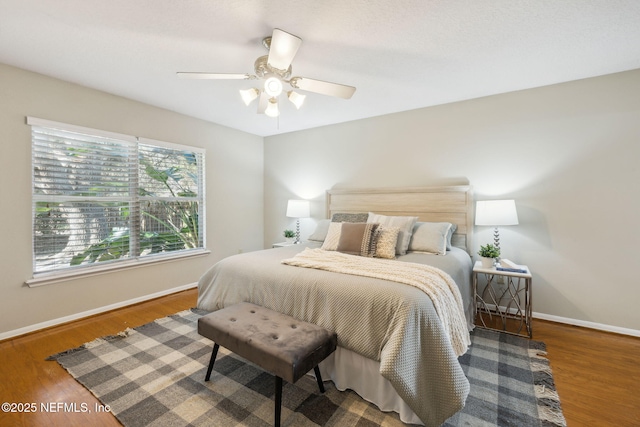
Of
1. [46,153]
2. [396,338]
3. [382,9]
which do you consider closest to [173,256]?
[46,153]

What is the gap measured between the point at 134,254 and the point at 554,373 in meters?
4.21

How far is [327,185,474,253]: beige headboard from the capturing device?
3055 millimetres

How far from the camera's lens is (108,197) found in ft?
9.85

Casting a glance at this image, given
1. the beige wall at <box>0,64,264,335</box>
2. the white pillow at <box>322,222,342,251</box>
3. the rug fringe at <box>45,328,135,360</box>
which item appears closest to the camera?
the rug fringe at <box>45,328,135,360</box>

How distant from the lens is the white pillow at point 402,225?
2.76 metres

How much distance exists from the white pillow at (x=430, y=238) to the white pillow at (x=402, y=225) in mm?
75

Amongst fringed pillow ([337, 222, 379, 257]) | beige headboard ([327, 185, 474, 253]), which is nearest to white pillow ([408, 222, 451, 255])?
beige headboard ([327, 185, 474, 253])

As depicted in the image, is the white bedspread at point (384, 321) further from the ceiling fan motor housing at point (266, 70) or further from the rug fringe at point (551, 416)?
the ceiling fan motor housing at point (266, 70)

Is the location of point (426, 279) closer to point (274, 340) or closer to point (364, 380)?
point (364, 380)

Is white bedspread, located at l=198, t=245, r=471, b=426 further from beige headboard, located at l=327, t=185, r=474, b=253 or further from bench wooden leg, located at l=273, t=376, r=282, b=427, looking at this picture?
beige headboard, located at l=327, t=185, r=474, b=253

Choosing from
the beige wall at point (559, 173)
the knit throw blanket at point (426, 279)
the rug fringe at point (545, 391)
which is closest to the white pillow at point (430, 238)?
the beige wall at point (559, 173)

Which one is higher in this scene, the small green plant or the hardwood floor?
the small green plant

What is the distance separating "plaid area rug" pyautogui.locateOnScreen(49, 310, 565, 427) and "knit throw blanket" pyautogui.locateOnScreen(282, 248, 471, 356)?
0.32m

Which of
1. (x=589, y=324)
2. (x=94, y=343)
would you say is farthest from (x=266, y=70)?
(x=589, y=324)
